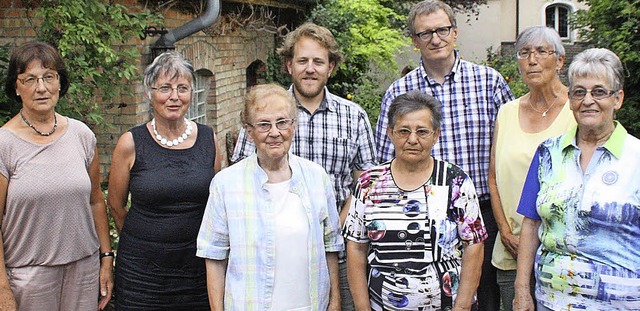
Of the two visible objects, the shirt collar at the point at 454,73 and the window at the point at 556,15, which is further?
the window at the point at 556,15

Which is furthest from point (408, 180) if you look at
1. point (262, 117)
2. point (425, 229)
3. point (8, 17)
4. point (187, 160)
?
point (8, 17)

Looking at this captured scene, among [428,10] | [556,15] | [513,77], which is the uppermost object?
[556,15]

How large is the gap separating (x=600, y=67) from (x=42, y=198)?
253cm

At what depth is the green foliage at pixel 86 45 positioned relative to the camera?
4.54 meters

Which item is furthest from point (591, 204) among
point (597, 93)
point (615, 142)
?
point (597, 93)

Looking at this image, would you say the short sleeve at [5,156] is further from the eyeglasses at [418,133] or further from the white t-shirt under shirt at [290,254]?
the eyeglasses at [418,133]

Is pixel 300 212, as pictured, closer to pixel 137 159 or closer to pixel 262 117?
pixel 262 117

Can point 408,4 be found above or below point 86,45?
above

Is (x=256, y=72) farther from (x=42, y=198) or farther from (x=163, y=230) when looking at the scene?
(x=42, y=198)

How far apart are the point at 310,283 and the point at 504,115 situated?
1.40 meters

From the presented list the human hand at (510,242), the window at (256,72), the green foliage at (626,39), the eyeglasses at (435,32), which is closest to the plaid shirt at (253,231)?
the human hand at (510,242)

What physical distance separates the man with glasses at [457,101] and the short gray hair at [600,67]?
80 cm

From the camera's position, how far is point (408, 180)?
294 centimetres

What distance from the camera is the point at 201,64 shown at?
7.99 m
